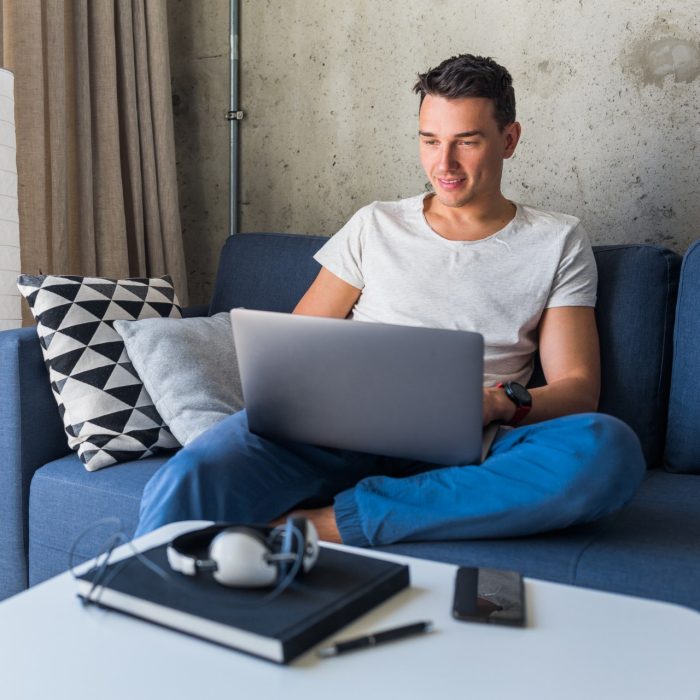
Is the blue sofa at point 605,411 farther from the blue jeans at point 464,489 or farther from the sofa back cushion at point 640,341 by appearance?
the blue jeans at point 464,489

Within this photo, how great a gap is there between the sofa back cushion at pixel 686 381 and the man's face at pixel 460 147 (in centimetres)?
47

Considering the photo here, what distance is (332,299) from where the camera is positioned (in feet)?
6.68

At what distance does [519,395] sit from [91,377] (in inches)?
35.4

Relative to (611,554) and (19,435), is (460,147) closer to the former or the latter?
(611,554)

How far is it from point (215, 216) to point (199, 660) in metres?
2.38

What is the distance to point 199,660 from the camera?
0.78 metres

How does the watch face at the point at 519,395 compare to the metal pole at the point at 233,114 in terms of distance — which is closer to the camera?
the watch face at the point at 519,395

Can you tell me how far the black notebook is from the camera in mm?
786

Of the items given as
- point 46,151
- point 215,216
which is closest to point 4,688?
point 46,151

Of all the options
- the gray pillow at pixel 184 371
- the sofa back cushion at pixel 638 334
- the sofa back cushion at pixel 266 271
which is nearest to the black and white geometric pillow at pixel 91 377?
the gray pillow at pixel 184 371

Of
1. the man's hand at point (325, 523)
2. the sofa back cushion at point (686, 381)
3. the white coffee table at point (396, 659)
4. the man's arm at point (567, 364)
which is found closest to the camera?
the white coffee table at point (396, 659)

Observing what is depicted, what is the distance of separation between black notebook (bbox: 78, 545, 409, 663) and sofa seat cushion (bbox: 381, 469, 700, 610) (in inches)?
17.2

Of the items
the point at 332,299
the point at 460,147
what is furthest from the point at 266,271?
the point at 460,147

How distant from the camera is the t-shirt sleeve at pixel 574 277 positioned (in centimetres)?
187
